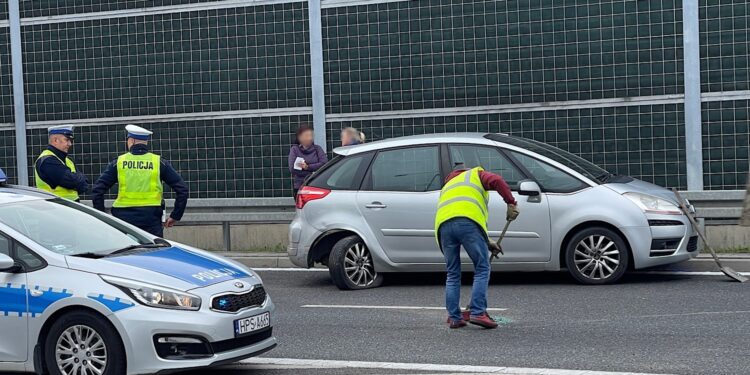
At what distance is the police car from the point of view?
24.0ft

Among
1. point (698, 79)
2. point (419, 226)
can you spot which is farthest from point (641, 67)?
point (419, 226)

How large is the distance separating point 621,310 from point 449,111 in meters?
6.58

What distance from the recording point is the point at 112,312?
7285 mm

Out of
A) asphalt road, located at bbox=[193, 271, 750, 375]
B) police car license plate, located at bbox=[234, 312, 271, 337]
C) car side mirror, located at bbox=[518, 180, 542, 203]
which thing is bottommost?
asphalt road, located at bbox=[193, 271, 750, 375]

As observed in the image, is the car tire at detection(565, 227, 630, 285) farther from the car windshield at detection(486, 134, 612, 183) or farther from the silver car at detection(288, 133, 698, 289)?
the car windshield at detection(486, 134, 612, 183)

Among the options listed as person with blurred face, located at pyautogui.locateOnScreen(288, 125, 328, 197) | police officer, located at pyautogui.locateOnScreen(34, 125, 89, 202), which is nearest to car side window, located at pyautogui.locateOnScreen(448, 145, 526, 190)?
person with blurred face, located at pyautogui.locateOnScreen(288, 125, 328, 197)

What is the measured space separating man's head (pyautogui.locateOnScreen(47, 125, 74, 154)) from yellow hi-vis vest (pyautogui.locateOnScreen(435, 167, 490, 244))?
15.7ft

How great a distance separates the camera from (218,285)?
768 cm

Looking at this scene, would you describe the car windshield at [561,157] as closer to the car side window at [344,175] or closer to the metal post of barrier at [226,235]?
the car side window at [344,175]

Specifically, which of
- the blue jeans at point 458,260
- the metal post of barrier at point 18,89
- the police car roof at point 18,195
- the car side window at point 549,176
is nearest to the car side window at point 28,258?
the police car roof at point 18,195

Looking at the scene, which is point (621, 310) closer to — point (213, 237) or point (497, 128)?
point (497, 128)

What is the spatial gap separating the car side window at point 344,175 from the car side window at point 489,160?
0.99 meters

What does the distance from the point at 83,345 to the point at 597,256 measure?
19.9ft

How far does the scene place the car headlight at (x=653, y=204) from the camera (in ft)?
38.8
